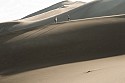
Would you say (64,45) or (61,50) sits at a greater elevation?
(64,45)

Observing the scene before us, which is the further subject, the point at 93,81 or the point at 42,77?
the point at 42,77

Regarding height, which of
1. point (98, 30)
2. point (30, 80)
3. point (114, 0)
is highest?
point (114, 0)

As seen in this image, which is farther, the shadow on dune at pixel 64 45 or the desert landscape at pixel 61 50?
the shadow on dune at pixel 64 45

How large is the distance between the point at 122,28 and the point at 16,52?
232 inches

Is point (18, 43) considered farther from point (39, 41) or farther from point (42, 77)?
point (42, 77)

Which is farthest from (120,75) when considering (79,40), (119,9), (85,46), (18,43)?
(119,9)

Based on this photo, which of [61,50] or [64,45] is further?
[64,45]

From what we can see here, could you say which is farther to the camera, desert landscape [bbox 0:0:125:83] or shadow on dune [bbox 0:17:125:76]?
shadow on dune [bbox 0:17:125:76]

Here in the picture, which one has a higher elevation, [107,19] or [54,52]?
[107,19]

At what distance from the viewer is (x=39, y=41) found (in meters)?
14.4

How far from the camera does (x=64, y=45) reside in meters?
13.1

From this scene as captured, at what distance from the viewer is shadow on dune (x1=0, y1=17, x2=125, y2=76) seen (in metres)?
11.3

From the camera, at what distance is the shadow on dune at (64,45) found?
11.3m

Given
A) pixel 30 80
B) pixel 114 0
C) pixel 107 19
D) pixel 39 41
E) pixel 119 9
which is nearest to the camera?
pixel 30 80
